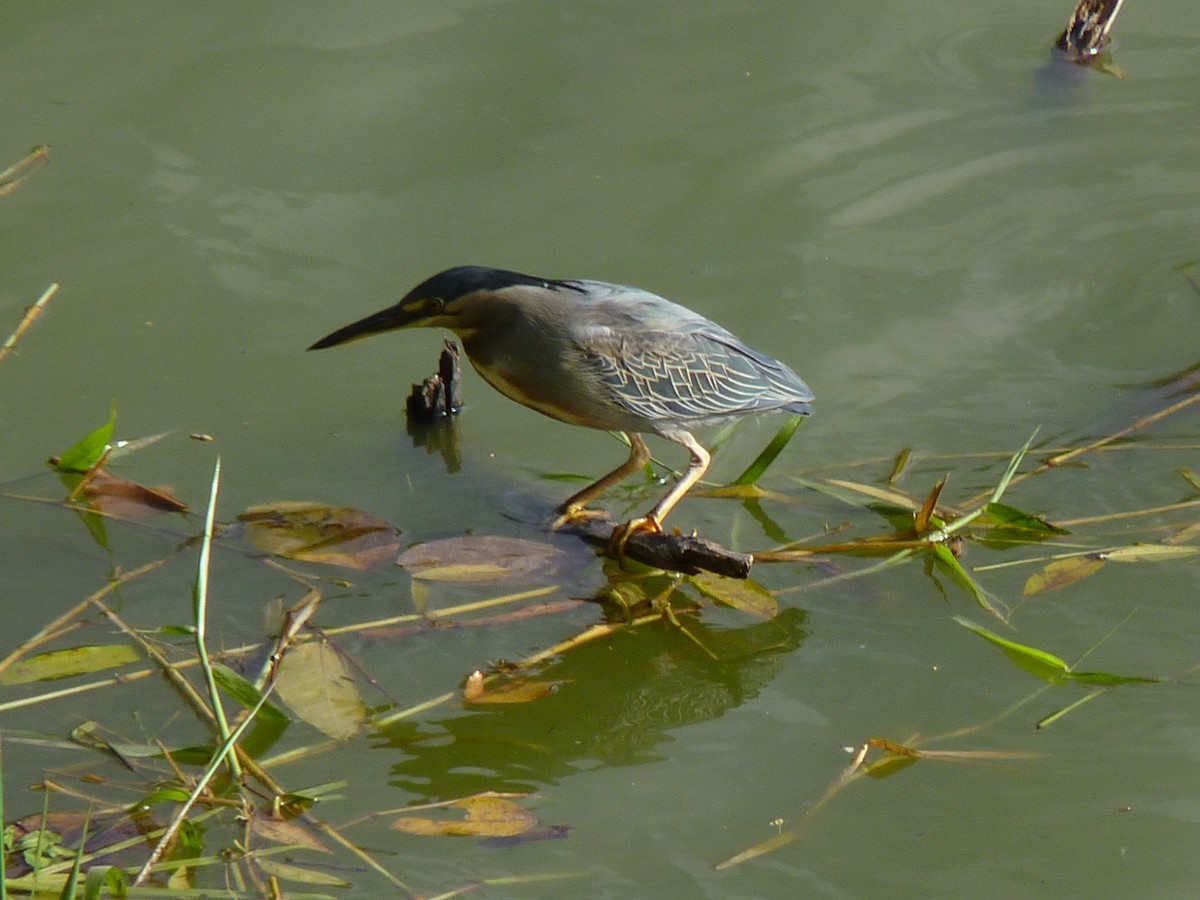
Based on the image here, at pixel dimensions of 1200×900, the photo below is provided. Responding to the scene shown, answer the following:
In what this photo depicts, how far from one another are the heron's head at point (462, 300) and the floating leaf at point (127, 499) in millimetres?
788

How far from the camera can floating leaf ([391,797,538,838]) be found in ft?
9.10

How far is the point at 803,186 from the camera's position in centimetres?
563

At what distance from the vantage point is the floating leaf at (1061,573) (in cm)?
371

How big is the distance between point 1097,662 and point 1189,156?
3207 mm

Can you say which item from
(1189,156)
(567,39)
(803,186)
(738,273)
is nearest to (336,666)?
(738,273)

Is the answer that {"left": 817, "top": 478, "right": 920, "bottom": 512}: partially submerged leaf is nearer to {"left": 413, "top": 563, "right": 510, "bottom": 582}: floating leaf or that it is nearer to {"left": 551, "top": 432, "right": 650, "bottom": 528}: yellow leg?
{"left": 551, "top": 432, "right": 650, "bottom": 528}: yellow leg

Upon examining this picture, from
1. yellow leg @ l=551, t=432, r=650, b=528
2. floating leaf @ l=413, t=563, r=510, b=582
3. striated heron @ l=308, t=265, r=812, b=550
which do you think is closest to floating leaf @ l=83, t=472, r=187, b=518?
striated heron @ l=308, t=265, r=812, b=550

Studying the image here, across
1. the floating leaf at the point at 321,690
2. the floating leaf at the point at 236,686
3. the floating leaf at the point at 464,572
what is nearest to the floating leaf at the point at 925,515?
the floating leaf at the point at 464,572

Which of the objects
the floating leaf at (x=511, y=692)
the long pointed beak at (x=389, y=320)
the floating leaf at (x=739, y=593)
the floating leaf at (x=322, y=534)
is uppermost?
the long pointed beak at (x=389, y=320)

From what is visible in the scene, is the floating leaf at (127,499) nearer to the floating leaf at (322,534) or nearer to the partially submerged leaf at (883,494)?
the floating leaf at (322,534)

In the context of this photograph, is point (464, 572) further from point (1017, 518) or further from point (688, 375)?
point (1017, 518)

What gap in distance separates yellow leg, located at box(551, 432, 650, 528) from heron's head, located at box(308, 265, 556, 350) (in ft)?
1.93

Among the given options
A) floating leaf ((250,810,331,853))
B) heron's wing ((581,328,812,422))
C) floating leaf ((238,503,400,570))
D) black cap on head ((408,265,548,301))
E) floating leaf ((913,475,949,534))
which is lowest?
floating leaf ((238,503,400,570))

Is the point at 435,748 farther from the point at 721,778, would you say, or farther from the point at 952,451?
the point at 952,451
